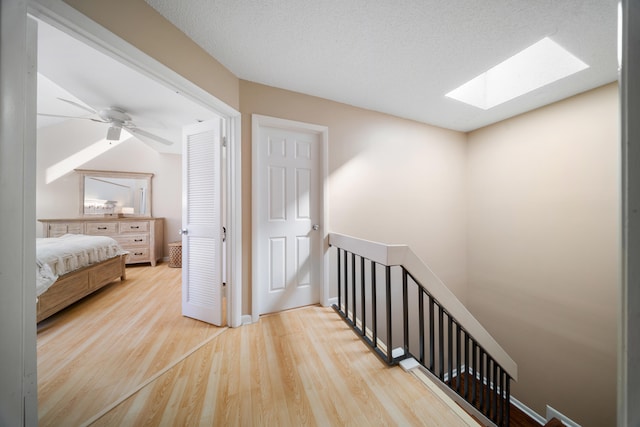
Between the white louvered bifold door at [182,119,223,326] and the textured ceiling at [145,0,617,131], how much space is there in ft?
2.38

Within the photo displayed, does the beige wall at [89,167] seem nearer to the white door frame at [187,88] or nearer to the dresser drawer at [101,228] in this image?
the dresser drawer at [101,228]

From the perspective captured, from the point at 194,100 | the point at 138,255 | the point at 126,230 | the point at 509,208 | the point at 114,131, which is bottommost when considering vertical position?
the point at 138,255

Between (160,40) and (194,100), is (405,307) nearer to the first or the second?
(194,100)

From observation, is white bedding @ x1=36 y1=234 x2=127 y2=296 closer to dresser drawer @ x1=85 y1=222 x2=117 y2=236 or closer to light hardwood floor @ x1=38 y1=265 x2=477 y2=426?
light hardwood floor @ x1=38 y1=265 x2=477 y2=426

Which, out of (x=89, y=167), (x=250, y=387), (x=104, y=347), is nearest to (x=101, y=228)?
(x=89, y=167)

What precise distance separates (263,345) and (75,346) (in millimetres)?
1471

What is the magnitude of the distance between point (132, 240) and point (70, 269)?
2072mm

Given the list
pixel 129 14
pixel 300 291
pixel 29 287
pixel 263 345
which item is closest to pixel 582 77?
pixel 300 291

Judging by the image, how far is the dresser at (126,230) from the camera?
3797mm

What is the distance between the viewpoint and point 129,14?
1.16m

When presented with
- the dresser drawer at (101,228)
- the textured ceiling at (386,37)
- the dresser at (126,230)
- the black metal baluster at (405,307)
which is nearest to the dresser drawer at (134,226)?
the dresser at (126,230)

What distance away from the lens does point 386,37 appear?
150 cm

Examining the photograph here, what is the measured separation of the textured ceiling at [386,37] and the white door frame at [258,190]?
355mm

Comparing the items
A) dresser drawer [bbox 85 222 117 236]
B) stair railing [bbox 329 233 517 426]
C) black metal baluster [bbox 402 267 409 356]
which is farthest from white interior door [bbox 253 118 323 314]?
dresser drawer [bbox 85 222 117 236]
